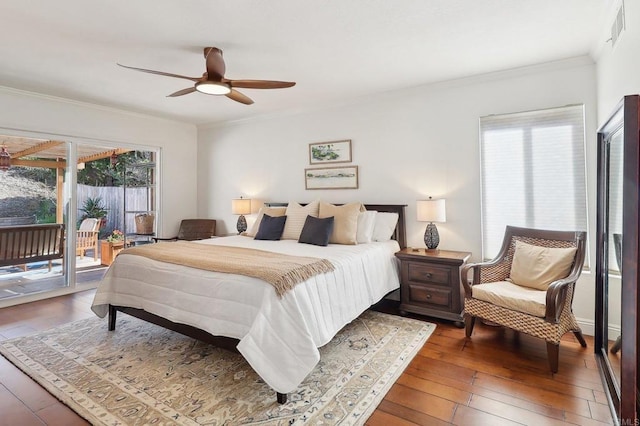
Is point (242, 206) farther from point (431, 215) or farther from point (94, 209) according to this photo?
point (431, 215)

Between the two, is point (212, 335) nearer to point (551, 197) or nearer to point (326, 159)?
point (326, 159)

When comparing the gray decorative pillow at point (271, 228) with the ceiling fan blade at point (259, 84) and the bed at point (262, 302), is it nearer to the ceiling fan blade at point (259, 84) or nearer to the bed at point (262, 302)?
the bed at point (262, 302)

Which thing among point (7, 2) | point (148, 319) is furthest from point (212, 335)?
point (7, 2)

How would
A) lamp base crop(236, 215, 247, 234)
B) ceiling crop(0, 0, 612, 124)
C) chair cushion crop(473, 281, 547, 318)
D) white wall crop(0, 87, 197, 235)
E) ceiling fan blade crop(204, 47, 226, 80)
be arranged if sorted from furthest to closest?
1. lamp base crop(236, 215, 247, 234)
2. white wall crop(0, 87, 197, 235)
3. ceiling fan blade crop(204, 47, 226, 80)
4. chair cushion crop(473, 281, 547, 318)
5. ceiling crop(0, 0, 612, 124)

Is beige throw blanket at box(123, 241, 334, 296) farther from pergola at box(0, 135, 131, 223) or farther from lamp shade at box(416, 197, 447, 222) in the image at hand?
pergola at box(0, 135, 131, 223)

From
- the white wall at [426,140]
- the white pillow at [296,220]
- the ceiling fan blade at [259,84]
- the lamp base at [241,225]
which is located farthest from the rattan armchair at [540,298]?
the lamp base at [241,225]

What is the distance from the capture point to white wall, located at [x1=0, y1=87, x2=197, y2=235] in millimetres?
3885

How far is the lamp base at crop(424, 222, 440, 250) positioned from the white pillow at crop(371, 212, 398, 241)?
1.28 ft

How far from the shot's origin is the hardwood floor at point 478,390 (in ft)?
6.06

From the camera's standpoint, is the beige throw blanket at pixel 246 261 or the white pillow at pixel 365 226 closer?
the beige throw blanket at pixel 246 261

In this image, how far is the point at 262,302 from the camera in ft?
6.54

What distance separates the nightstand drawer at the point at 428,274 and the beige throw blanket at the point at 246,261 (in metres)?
1.20

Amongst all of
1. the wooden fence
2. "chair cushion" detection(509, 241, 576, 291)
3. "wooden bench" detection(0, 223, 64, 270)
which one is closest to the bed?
"chair cushion" detection(509, 241, 576, 291)

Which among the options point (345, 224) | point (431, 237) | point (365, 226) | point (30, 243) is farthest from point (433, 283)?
point (30, 243)
